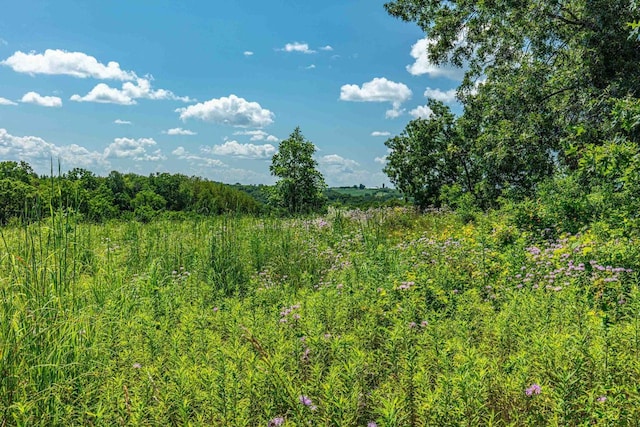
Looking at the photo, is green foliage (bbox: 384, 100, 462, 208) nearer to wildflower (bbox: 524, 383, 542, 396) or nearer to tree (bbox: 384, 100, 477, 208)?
tree (bbox: 384, 100, 477, 208)

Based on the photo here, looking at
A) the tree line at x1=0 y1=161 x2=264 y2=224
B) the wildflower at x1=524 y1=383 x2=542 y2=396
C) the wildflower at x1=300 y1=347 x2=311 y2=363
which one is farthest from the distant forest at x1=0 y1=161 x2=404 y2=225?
the wildflower at x1=524 y1=383 x2=542 y2=396

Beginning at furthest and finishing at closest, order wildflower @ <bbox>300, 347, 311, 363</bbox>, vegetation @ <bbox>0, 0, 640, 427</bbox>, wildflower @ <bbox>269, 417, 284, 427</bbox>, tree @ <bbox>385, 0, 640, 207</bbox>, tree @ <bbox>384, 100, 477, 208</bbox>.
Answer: tree @ <bbox>384, 100, 477, 208</bbox> → tree @ <bbox>385, 0, 640, 207</bbox> → wildflower @ <bbox>300, 347, 311, 363</bbox> → vegetation @ <bbox>0, 0, 640, 427</bbox> → wildflower @ <bbox>269, 417, 284, 427</bbox>

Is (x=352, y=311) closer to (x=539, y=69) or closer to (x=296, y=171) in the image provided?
(x=539, y=69)

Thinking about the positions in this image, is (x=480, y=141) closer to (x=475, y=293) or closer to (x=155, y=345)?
(x=475, y=293)

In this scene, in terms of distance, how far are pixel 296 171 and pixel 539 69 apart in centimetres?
1406

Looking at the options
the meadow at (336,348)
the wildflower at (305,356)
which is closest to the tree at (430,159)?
the meadow at (336,348)

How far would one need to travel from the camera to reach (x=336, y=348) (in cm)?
266

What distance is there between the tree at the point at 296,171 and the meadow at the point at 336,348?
1738 centimetres

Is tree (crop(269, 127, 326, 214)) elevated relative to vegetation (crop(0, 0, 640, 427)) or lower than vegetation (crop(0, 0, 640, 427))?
elevated

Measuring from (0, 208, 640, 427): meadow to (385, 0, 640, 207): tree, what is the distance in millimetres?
5115

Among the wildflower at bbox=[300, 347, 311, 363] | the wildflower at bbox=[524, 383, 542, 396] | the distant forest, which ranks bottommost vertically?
the wildflower at bbox=[300, 347, 311, 363]

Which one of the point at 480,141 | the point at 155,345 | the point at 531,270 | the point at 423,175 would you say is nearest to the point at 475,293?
the point at 531,270

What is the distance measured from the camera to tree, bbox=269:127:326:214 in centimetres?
2223

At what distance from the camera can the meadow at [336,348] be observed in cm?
214
